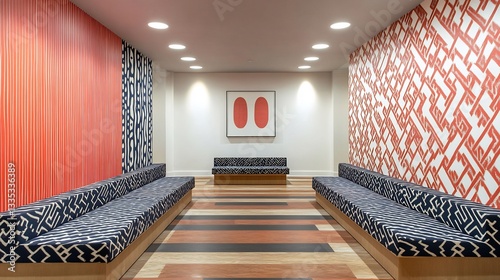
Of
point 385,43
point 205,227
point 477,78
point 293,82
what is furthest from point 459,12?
point 293,82

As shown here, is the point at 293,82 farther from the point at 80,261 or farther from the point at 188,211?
the point at 80,261

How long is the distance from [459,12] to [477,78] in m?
0.67

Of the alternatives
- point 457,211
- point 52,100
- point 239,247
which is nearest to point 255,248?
point 239,247

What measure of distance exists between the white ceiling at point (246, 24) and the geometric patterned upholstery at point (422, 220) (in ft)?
6.76

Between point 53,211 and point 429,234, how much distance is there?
2.87 meters

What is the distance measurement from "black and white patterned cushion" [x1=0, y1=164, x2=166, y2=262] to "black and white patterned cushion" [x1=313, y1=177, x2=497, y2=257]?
258 centimetres

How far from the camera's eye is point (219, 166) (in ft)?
30.8

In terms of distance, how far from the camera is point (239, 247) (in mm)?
3799

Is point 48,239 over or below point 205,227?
over

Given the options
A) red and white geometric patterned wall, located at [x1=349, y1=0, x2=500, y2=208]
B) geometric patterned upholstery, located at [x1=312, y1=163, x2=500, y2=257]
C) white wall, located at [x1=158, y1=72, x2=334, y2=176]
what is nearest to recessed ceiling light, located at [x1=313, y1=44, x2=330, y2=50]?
red and white geometric patterned wall, located at [x1=349, y1=0, x2=500, y2=208]

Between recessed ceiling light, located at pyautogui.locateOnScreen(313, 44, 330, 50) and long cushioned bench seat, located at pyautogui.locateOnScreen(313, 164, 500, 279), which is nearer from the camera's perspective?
long cushioned bench seat, located at pyautogui.locateOnScreen(313, 164, 500, 279)

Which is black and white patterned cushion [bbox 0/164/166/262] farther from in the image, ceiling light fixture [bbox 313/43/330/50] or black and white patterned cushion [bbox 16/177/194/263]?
ceiling light fixture [bbox 313/43/330/50]

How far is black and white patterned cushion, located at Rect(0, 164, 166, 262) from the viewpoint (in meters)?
2.55

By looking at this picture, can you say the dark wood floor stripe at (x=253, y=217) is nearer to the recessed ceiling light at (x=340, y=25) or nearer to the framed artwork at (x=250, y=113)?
the recessed ceiling light at (x=340, y=25)
